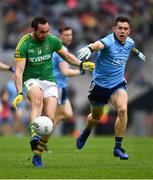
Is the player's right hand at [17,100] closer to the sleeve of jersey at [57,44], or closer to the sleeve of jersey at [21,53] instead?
the sleeve of jersey at [21,53]

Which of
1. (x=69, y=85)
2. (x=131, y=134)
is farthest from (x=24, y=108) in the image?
(x=131, y=134)

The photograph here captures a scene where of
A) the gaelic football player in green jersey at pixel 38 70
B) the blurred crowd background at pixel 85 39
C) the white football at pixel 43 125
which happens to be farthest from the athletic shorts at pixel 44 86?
the blurred crowd background at pixel 85 39

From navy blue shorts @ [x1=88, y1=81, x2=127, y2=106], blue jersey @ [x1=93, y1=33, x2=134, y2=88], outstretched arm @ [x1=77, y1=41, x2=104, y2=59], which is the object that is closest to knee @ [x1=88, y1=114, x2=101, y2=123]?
navy blue shorts @ [x1=88, y1=81, x2=127, y2=106]

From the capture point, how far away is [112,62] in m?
13.5

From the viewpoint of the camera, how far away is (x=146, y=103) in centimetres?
3027

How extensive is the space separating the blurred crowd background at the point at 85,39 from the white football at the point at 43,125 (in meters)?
16.6

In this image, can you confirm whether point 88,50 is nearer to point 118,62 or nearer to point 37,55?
point 37,55

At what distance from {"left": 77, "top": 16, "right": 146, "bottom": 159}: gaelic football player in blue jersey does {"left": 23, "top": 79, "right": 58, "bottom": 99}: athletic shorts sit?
Answer: 1.14 metres

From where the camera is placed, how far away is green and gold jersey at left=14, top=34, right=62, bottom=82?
12133 millimetres

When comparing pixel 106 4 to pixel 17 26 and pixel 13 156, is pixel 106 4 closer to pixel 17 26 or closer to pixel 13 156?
pixel 17 26

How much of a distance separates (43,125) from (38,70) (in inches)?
49.6

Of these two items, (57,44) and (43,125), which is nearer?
(43,125)

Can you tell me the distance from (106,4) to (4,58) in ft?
15.2

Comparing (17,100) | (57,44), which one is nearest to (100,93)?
(57,44)
